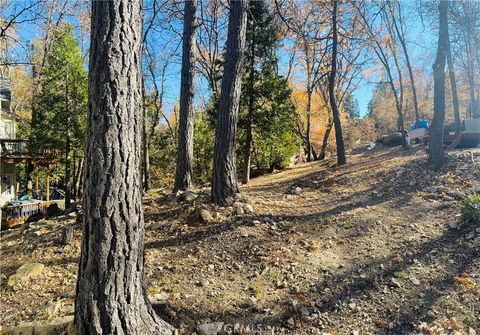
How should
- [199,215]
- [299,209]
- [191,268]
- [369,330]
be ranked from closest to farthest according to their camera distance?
Result: [369,330] < [191,268] < [199,215] < [299,209]

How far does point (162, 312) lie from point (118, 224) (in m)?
1.06

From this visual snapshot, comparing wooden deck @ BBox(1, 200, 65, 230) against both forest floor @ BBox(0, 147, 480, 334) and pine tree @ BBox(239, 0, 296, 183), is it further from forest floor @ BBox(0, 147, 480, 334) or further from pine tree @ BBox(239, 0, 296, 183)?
pine tree @ BBox(239, 0, 296, 183)

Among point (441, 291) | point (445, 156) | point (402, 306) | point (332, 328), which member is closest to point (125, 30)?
point (332, 328)

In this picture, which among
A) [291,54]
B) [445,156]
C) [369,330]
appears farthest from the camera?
[291,54]

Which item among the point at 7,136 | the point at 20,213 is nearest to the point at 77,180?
the point at 7,136

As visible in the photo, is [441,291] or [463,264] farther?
[463,264]

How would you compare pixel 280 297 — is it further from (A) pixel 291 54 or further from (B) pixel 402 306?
(A) pixel 291 54

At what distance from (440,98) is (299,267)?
247 inches

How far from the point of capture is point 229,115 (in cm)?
506

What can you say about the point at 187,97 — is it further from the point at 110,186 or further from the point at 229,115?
the point at 110,186

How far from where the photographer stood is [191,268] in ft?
11.1

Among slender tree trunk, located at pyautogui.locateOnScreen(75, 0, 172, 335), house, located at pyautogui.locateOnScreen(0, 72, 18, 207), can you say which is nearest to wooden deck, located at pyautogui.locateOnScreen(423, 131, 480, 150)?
slender tree trunk, located at pyautogui.locateOnScreen(75, 0, 172, 335)

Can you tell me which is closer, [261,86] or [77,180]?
[261,86]

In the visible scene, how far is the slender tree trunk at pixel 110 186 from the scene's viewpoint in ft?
6.84
